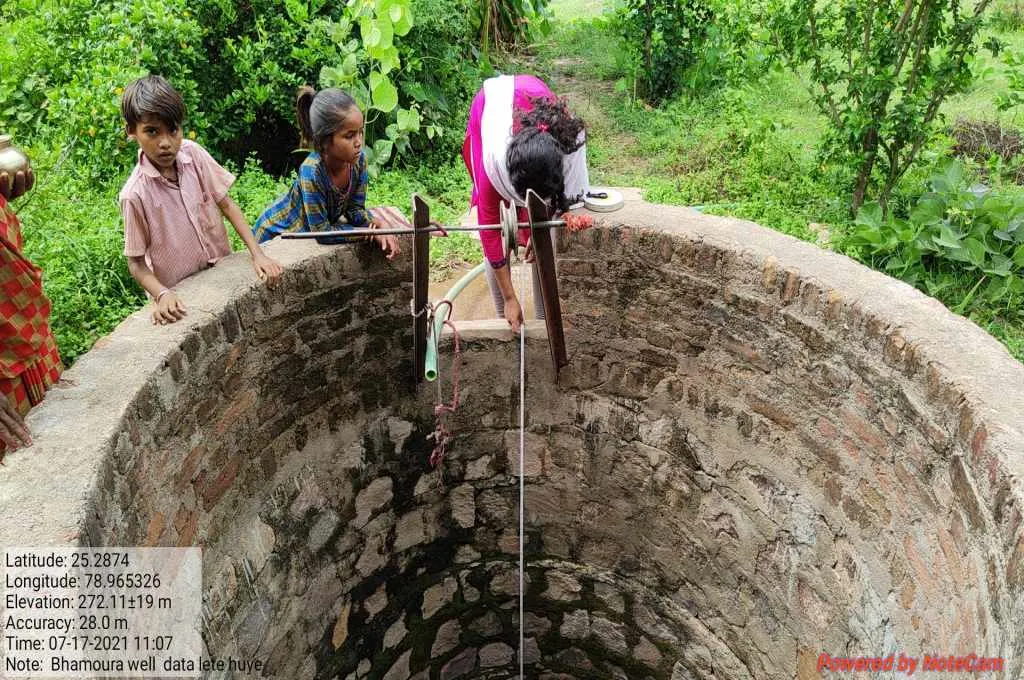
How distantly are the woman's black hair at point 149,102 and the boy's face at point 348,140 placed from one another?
53 centimetres

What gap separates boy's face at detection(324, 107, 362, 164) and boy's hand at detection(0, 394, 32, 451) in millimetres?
1338

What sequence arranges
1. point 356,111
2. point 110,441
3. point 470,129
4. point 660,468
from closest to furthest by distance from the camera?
1. point 110,441
2. point 356,111
3. point 470,129
4. point 660,468

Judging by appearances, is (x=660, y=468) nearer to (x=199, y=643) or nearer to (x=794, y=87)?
(x=199, y=643)

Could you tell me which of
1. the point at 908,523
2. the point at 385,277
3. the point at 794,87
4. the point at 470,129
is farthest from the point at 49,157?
the point at 794,87

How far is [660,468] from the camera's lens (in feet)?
11.5

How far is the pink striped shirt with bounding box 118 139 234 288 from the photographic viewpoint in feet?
8.38

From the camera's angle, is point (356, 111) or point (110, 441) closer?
point (110, 441)

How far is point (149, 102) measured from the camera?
7.88ft

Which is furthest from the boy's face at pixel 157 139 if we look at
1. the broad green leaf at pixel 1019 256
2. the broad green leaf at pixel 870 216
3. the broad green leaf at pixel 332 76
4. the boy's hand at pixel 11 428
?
the broad green leaf at pixel 1019 256

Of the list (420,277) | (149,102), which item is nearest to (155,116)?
(149,102)

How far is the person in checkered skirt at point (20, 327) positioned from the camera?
2107 millimetres

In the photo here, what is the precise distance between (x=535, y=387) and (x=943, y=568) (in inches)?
69.5

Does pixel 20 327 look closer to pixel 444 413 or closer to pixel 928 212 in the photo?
pixel 444 413

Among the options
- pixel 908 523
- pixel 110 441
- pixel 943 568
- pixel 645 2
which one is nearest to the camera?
pixel 110 441
